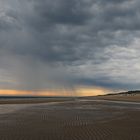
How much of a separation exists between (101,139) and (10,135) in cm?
445

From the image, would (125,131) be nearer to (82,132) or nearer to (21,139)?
(82,132)

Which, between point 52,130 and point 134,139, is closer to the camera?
point 134,139

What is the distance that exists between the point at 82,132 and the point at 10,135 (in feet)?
12.0

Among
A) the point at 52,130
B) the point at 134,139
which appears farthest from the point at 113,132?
the point at 52,130

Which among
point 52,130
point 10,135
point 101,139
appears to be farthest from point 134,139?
point 10,135

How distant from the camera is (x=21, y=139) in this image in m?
12.5

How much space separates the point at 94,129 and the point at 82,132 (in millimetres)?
1201

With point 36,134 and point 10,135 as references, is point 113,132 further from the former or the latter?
point 10,135

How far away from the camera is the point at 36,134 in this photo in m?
13.8

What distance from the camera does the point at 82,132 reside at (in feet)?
47.2

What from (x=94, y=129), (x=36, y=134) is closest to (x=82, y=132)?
(x=94, y=129)

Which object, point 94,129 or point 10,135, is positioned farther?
point 94,129

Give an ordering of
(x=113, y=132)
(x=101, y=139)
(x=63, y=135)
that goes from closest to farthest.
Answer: (x=101, y=139), (x=63, y=135), (x=113, y=132)

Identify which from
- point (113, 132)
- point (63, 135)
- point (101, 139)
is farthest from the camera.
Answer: point (113, 132)
